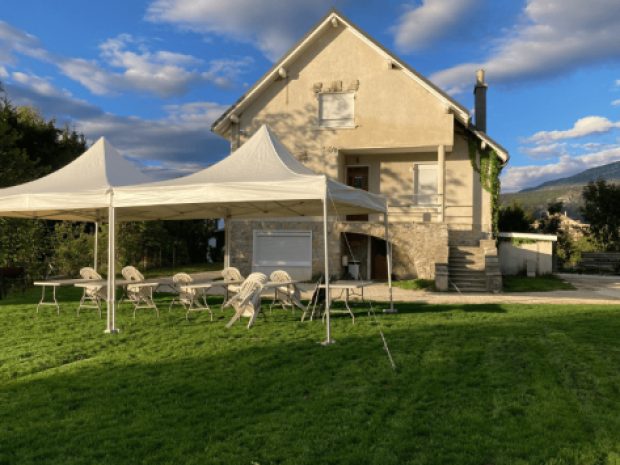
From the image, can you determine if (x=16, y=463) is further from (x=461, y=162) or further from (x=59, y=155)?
(x=59, y=155)

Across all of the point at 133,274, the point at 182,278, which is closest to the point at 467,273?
the point at 182,278

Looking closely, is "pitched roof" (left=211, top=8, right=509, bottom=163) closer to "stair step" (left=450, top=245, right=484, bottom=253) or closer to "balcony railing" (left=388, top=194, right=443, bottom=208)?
"balcony railing" (left=388, top=194, right=443, bottom=208)

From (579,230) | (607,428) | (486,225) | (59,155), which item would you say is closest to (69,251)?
(59,155)

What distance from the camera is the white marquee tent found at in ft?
23.9

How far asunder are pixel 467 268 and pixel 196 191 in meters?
10.4

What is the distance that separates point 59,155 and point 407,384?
1003 inches

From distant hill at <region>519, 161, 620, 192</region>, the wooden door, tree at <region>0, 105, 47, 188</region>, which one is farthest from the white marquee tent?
distant hill at <region>519, 161, 620, 192</region>

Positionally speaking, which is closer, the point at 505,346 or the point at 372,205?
the point at 505,346

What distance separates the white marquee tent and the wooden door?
748 centimetres

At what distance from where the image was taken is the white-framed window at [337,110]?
56.6 feet

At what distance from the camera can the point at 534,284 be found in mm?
15445

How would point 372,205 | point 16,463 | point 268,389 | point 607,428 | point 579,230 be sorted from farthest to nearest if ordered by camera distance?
point 579,230, point 372,205, point 268,389, point 607,428, point 16,463

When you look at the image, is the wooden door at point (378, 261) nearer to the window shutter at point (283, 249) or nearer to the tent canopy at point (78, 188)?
the window shutter at point (283, 249)

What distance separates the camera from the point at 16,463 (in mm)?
3338
